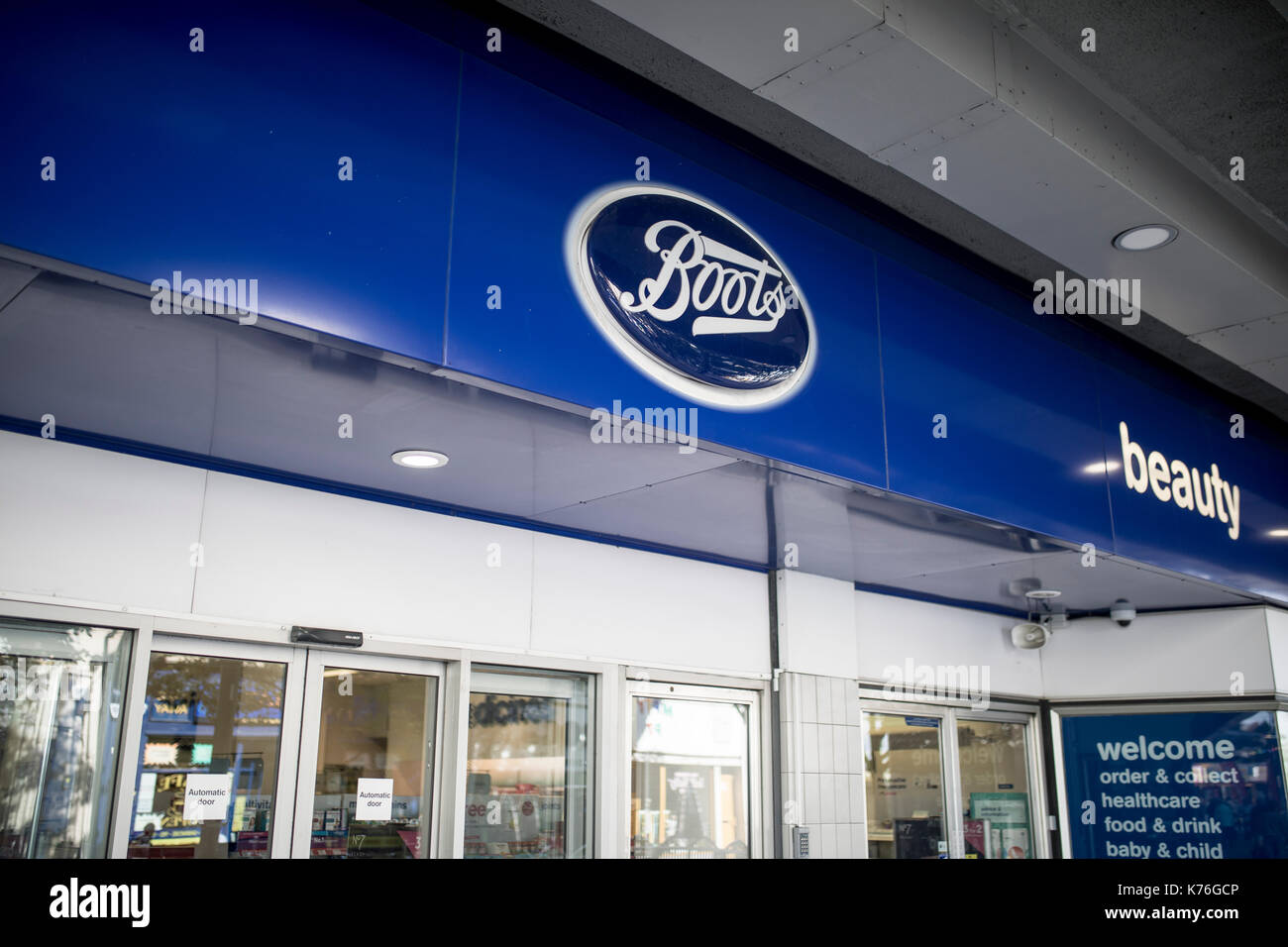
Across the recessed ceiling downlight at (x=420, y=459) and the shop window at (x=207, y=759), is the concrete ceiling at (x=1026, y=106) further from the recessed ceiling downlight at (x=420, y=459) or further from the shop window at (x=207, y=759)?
the shop window at (x=207, y=759)

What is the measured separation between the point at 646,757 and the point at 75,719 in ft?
7.64

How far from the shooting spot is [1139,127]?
387cm

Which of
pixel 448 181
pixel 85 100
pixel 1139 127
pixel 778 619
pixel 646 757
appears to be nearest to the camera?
pixel 85 100

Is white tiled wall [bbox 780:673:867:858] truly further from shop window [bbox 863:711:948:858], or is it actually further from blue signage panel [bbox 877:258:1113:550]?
blue signage panel [bbox 877:258:1113:550]

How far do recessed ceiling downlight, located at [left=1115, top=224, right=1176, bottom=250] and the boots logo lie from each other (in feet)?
4.81

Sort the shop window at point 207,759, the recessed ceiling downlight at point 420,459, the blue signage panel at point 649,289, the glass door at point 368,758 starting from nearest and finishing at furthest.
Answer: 1. the blue signage panel at point 649,289
2. the shop window at point 207,759
3. the recessed ceiling downlight at point 420,459
4. the glass door at point 368,758

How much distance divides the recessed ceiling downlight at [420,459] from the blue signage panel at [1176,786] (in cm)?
488

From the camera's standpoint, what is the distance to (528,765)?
4059mm

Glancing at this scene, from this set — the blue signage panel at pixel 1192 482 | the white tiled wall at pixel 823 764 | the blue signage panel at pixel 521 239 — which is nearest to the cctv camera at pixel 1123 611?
the blue signage panel at pixel 1192 482

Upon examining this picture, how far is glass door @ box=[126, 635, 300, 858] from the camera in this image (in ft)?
10.3

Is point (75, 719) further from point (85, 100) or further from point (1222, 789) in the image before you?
point (1222, 789)

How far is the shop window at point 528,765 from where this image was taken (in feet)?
12.8

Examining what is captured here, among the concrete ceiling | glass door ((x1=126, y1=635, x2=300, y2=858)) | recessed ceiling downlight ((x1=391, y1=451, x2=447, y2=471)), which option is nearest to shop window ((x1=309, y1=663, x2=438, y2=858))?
glass door ((x1=126, y1=635, x2=300, y2=858))

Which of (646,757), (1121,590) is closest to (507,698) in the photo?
(646,757)
